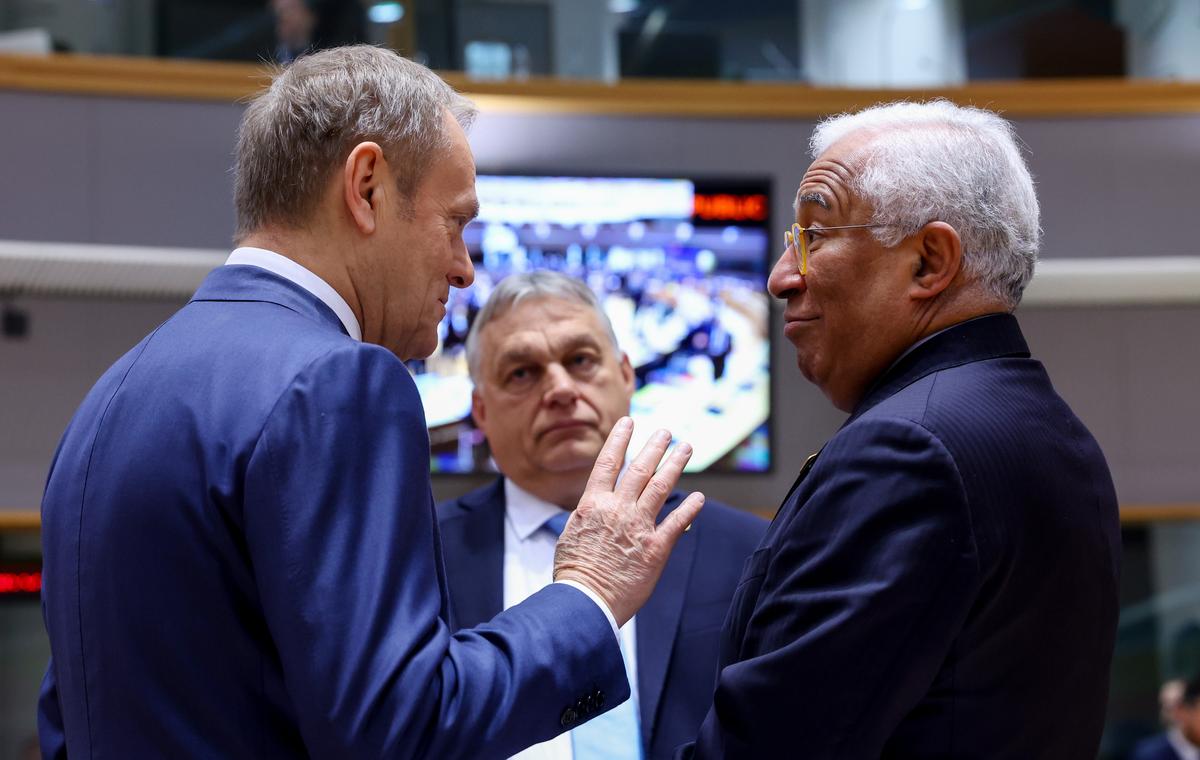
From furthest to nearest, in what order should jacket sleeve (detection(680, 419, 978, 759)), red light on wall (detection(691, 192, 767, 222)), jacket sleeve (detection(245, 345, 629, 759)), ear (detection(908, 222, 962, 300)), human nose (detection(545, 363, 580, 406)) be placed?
1. red light on wall (detection(691, 192, 767, 222))
2. human nose (detection(545, 363, 580, 406))
3. ear (detection(908, 222, 962, 300))
4. jacket sleeve (detection(680, 419, 978, 759))
5. jacket sleeve (detection(245, 345, 629, 759))

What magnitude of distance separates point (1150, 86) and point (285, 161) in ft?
18.7

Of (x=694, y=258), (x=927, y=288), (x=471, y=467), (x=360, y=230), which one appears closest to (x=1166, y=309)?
(x=694, y=258)

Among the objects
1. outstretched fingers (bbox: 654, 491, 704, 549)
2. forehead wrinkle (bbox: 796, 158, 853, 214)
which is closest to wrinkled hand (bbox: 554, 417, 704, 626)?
outstretched fingers (bbox: 654, 491, 704, 549)

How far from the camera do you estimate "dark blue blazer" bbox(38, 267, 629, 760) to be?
4.12 feet

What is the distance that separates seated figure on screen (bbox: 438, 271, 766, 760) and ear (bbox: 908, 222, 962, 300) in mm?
877

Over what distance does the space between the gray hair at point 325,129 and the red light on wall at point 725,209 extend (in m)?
4.54

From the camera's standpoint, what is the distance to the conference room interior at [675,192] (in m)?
5.83

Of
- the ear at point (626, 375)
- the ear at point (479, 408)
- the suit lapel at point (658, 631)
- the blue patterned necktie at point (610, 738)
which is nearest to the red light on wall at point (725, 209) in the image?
the ear at point (626, 375)

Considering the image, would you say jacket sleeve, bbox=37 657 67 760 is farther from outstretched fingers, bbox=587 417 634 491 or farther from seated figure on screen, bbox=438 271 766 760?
seated figure on screen, bbox=438 271 766 760

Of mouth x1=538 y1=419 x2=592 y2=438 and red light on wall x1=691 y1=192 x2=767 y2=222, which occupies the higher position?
red light on wall x1=691 y1=192 x2=767 y2=222

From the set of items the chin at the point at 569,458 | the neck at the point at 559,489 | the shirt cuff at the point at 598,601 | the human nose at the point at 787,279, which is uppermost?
the human nose at the point at 787,279

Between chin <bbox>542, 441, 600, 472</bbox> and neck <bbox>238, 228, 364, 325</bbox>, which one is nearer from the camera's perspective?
neck <bbox>238, 228, 364, 325</bbox>

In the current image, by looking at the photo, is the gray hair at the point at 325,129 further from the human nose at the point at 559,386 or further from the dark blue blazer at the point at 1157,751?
the dark blue blazer at the point at 1157,751

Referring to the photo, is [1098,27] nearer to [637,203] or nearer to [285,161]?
[637,203]
